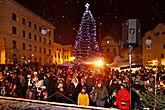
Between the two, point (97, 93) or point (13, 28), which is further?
point (13, 28)

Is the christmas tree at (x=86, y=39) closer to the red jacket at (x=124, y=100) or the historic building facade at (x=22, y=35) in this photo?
the historic building facade at (x=22, y=35)

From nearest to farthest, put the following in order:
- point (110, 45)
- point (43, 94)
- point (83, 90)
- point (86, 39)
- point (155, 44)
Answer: point (83, 90), point (43, 94), point (86, 39), point (155, 44), point (110, 45)

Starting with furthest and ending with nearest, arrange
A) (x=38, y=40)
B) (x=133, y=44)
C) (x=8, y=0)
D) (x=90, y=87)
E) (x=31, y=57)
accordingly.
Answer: (x=38, y=40), (x=31, y=57), (x=8, y=0), (x=90, y=87), (x=133, y=44)

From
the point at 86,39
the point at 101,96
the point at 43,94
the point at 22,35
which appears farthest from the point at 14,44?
the point at 101,96

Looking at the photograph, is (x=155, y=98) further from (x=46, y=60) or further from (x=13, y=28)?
(x=46, y=60)

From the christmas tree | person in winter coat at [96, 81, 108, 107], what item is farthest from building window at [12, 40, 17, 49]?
person in winter coat at [96, 81, 108, 107]

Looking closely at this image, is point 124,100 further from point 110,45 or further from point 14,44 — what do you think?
point 110,45

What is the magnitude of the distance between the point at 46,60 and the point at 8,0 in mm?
24284

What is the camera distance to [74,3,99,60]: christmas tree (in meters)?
38.5

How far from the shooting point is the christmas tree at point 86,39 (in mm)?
38469

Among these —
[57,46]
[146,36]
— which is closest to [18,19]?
[146,36]

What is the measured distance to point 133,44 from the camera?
25.9 ft

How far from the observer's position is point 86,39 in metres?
38.8

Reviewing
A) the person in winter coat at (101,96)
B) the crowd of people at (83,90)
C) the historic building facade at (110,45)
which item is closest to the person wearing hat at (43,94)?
the crowd of people at (83,90)
